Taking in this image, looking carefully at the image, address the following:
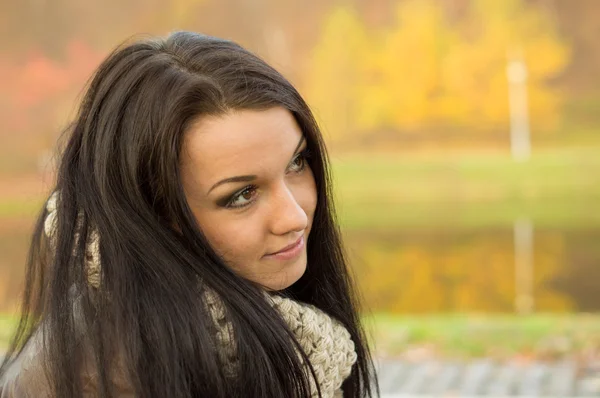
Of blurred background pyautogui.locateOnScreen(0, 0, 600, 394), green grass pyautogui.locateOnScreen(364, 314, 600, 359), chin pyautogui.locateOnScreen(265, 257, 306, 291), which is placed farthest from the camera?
blurred background pyautogui.locateOnScreen(0, 0, 600, 394)

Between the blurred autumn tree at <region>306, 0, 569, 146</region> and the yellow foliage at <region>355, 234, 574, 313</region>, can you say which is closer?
the yellow foliage at <region>355, 234, 574, 313</region>

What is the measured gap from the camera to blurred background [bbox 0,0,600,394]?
6223 mm

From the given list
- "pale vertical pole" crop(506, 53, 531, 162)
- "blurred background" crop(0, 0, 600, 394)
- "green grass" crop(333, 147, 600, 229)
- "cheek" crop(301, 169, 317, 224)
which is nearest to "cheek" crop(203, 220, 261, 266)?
"cheek" crop(301, 169, 317, 224)

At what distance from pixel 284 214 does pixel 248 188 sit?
0.07m

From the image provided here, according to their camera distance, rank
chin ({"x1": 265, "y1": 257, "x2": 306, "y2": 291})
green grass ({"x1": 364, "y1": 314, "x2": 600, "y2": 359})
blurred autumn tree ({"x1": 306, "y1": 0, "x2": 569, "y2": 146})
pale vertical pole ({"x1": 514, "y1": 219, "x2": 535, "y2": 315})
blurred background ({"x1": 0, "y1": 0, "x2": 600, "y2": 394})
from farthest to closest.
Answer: blurred autumn tree ({"x1": 306, "y1": 0, "x2": 569, "y2": 146}), blurred background ({"x1": 0, "y1": 0, "x2": 600, "y2": 394}), pale vertical pole ({"x1": 514, "y1": 219, "x2": 535, "y2": 315}), green grass ({"x1": 364, "y1": 314, "x2": 600, "y2": 359}), chin ({"x1": 265, "y1": 257, "x2": 306, "y2": 291})

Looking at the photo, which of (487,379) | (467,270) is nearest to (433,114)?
(467,270)

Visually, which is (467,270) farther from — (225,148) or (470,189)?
(225,148)

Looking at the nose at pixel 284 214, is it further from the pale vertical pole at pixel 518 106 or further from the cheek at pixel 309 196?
the pale vertical pole at pixel 518 106

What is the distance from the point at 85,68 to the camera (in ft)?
21.9

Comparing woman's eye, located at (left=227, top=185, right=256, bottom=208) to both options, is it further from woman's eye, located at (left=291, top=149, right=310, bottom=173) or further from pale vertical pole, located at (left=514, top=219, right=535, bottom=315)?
pale vertical pole, located at (left=514, top=219, right=535, bottom=315)

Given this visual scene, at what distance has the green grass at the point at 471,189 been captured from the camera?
6246 millimetres

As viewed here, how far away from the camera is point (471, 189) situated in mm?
6398

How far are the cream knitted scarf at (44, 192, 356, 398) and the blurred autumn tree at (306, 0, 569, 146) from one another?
191 inches

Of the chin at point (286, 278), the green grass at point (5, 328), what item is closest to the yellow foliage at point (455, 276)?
the green grass at point (5, 328)
